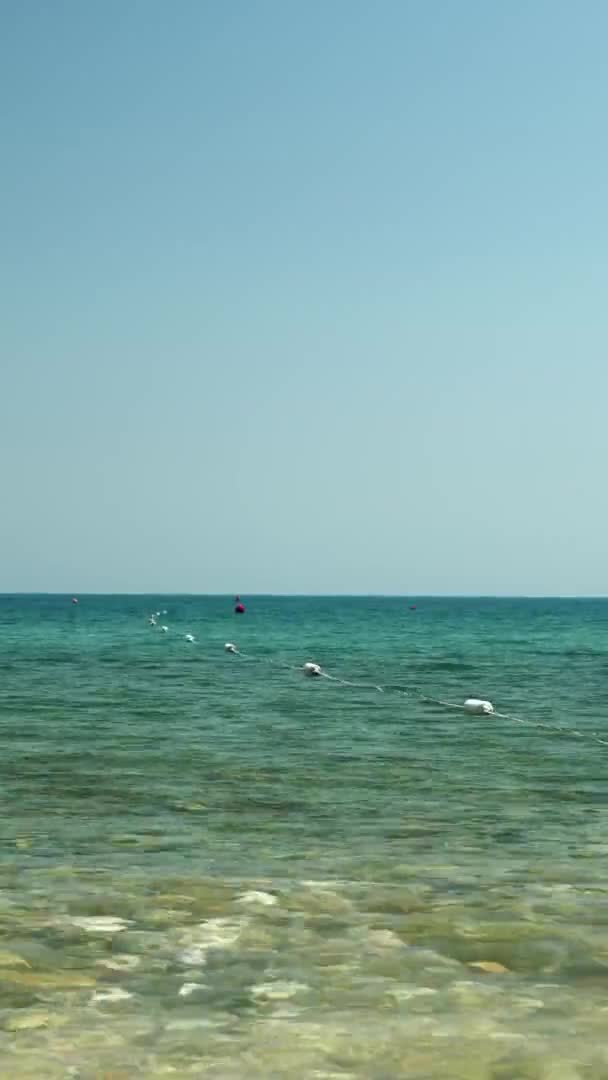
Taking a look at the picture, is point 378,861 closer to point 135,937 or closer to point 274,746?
point 135,937

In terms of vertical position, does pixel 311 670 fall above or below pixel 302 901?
above

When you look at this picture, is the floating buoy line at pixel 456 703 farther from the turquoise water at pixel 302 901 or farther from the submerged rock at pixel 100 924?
the submerged rock at pixel 100 924

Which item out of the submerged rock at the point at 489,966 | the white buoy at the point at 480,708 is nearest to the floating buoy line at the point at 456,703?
the white buoy at the point at 480,708

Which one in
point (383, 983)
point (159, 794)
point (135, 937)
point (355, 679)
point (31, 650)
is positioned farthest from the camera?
point (31, 650)

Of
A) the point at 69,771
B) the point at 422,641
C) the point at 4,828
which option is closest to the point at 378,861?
the point at 4,828

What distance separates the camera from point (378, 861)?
41.7ft

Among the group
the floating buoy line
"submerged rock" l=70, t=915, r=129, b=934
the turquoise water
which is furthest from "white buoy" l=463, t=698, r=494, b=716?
"submerged rock" l=70, t=915, r=129, b=934

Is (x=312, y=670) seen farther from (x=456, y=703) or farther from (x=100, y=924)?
(x=100, y=924)

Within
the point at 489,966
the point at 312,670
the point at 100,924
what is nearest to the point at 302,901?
the point at 100,924

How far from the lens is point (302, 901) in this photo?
432 inches

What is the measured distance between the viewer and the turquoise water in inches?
299

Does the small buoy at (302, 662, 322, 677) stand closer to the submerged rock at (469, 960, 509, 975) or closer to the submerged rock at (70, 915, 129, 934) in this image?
the submerged rock at (70, 915, 129, 934)

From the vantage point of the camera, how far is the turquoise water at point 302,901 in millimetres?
7582

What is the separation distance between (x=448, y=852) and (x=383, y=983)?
4655 millimetres
